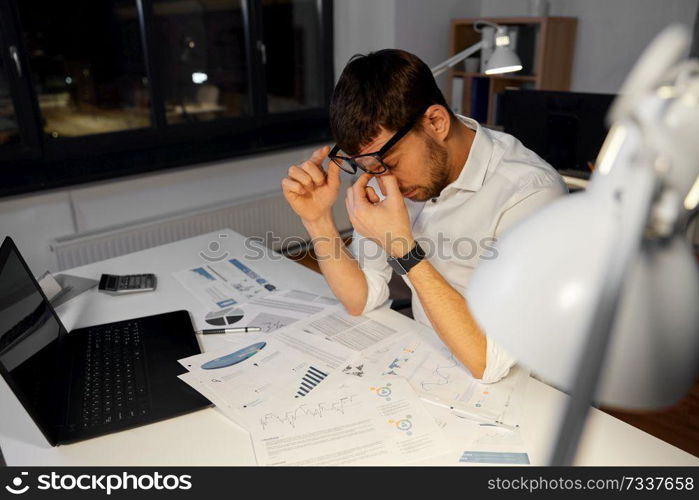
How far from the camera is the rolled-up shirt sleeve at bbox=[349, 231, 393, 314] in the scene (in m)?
1.47

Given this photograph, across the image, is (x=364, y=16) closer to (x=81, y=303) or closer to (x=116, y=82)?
(x=116, y=82)

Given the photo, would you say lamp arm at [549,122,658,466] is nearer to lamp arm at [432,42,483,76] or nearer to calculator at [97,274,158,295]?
calculator at [97,274,158,295]

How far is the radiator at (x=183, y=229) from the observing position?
274cm

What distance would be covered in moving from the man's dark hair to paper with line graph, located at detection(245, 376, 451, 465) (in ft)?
1.89

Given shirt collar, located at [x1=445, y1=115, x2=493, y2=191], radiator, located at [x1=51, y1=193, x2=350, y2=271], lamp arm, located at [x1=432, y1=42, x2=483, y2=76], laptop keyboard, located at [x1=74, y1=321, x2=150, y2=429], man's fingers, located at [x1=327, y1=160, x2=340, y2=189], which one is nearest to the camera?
laptop keyboard, located at [x1=74, y1=321, x2=150, y2=429]

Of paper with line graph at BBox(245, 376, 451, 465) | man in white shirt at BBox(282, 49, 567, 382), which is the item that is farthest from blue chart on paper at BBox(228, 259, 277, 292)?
paper with line graph at BBox(245, 376, 451, 465)

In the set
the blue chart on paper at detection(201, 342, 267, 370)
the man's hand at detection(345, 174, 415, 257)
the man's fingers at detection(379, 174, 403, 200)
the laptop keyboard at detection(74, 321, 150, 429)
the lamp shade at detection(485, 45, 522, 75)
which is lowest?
the blue chart on paper at detection(201, 342, 267, 370)

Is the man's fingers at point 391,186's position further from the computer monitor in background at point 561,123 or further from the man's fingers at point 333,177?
the computer monitor in background at point 561,123

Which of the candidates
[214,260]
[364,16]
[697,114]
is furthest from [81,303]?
[364,16]

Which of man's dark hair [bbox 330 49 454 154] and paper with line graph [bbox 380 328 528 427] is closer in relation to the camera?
paper with line graph [bbox 380 328 528 427]

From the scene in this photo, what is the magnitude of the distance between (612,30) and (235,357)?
3.35 metres

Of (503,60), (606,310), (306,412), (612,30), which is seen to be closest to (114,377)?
(306,412)

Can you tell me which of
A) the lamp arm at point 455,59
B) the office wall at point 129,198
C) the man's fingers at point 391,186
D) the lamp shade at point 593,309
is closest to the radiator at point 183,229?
the office wall at point 129,198

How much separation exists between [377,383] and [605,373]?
0.78 metres
